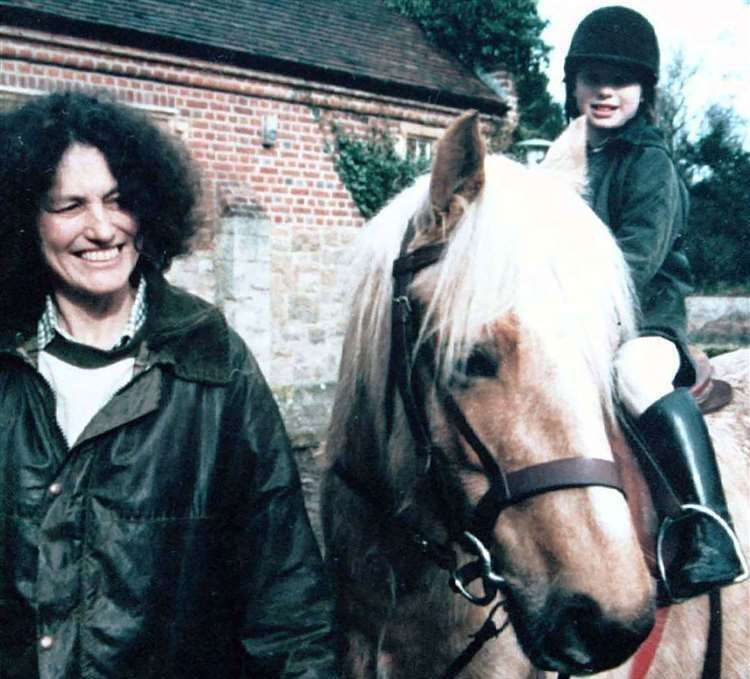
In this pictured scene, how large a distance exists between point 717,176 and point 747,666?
64.5 feet

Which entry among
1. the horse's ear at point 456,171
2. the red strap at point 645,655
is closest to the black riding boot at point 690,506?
the red strap at point 645,655

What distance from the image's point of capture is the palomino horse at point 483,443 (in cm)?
176

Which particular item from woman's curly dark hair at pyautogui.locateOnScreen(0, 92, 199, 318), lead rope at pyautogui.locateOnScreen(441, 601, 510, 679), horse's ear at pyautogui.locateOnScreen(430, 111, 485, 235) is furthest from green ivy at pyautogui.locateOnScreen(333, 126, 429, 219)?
lead rope at pyautogui.locateOnScreen(441, 601, 510, 679)

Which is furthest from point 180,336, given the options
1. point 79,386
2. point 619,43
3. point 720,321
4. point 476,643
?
point 720,321

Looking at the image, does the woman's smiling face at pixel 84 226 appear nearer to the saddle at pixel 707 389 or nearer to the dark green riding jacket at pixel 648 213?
the dark green riding jacket at pixel 648 213

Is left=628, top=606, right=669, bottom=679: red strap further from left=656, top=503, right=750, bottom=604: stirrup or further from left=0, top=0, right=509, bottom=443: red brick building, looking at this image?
left=0, top=0, right=509, bottom=443: red brick building

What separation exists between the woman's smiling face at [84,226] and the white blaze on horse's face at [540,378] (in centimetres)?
78

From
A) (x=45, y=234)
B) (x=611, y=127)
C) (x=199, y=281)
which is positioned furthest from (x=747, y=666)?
(x=199, y=281)

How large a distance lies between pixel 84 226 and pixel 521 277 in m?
1.08

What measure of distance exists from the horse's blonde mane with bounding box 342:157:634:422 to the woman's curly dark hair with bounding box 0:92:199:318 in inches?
23.7

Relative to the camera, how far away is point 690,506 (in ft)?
7.28

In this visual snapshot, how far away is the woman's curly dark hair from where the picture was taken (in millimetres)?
2145

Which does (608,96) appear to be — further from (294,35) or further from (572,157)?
(294,35)

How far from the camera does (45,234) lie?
7.11 feet
